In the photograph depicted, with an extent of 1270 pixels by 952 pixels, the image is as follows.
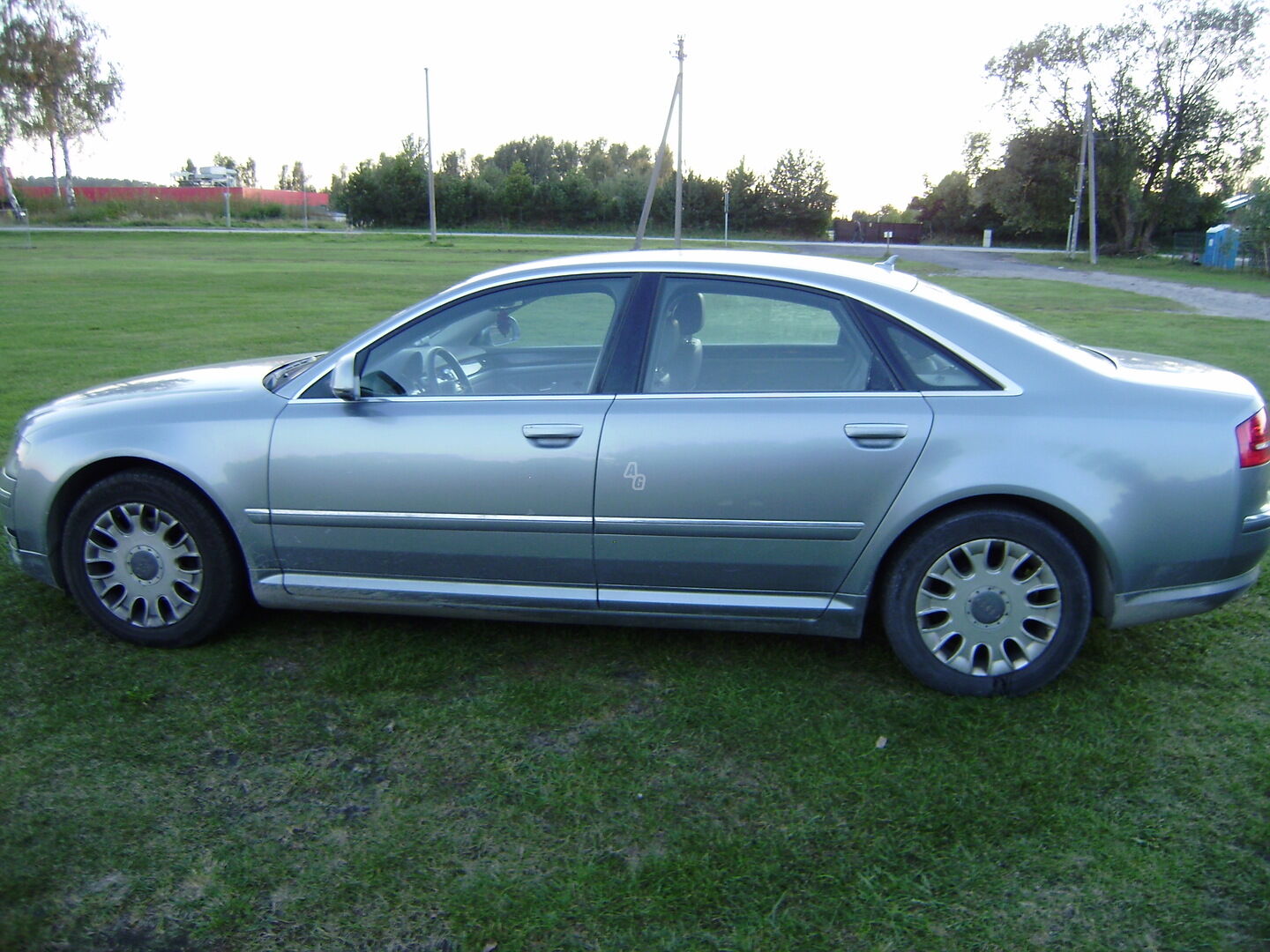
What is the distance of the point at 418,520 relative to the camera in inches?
148

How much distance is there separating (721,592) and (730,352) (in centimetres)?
89

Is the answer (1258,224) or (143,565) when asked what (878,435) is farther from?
(1258,224)

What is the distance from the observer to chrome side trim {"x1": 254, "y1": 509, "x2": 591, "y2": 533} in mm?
3672

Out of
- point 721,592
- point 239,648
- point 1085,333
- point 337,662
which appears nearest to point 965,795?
point 721,592

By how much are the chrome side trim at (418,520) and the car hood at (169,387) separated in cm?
54

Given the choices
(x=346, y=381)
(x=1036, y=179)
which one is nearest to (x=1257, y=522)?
(x=346, y=381)

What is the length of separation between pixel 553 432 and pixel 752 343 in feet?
2.77

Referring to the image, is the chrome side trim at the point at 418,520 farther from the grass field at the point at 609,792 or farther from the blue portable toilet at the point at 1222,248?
the blue portable toilet at the point at 1222,248

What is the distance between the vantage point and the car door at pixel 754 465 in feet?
11.5

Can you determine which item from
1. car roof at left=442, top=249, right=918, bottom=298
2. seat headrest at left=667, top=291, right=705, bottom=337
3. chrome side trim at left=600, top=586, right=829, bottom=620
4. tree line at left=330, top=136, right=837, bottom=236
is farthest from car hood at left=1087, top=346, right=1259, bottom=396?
tree line at left=330, top=136, right=837, bottom=236

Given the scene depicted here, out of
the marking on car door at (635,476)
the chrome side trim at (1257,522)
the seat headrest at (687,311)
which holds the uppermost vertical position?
the seat headrest at (687,311)

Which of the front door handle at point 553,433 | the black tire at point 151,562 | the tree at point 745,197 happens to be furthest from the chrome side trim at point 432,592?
the tree at point 745,197

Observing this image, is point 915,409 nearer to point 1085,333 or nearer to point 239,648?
point 239,648

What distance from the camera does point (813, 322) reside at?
3.77 metres
